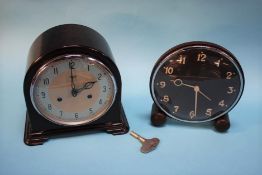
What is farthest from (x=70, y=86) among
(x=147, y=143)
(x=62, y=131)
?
(x=147, y=143)

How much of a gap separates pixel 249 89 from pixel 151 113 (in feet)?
1.98

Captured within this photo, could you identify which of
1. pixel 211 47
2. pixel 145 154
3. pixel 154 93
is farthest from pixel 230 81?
pixel 145 154

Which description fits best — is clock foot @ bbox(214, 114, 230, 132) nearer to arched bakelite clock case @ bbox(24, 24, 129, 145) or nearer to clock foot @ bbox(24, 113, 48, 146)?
arched bakelite clock case @ bbox(24, 24, 129, 145)

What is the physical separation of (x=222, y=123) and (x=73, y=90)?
2.23ft

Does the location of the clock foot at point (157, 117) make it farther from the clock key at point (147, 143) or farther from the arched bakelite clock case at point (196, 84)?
the clock key at point (147, 143)

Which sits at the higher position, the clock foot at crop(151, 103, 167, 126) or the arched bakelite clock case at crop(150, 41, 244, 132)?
the arched bakelite clock case at crop(150, 41, 244, 132)

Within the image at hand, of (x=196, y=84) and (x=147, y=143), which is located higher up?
(x=196, y=84)

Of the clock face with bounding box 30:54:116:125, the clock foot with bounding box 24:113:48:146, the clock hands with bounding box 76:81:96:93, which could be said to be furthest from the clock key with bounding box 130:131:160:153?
the clock foot with bounding box 24:113:48:146

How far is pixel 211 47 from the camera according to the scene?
1.87 m

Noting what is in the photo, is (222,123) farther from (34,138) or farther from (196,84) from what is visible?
(34,138)

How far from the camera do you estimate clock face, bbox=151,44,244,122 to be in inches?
74.4

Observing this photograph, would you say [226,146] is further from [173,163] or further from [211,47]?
[211,47]

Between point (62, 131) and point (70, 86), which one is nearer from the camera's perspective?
point (70, 86)

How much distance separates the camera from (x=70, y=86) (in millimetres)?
1902
